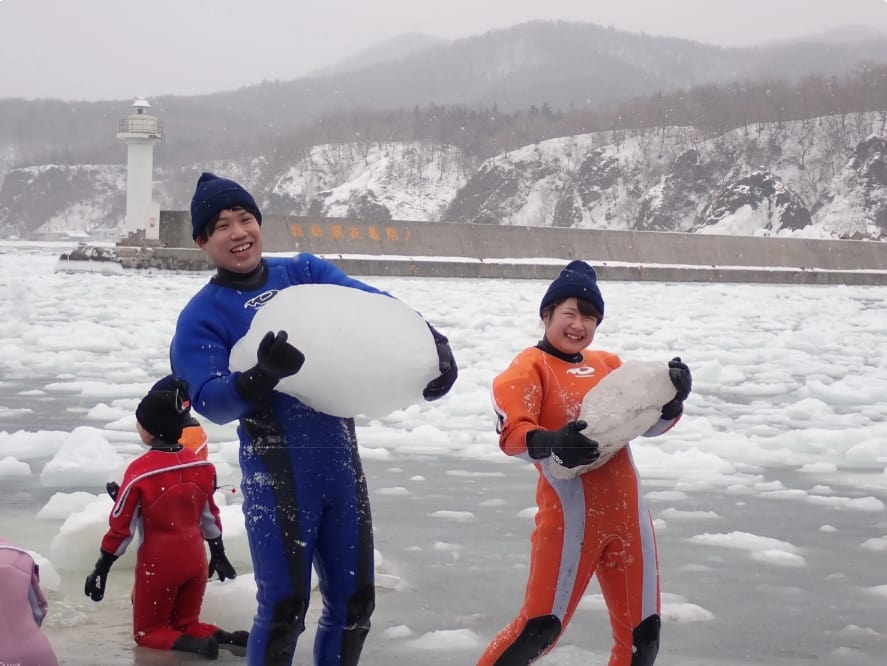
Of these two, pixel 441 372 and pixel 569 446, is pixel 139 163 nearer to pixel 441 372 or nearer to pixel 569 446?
pixel 441 372

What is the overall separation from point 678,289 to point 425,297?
7.97 m

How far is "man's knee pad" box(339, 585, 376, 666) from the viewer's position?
2.66 meters

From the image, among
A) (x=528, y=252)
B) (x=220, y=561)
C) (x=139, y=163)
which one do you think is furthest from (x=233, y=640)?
(x=139, y=163)

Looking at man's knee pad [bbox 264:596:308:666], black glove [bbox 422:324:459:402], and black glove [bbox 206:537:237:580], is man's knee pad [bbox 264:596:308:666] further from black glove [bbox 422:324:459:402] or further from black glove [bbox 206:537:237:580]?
black glove [bbox 206:537:237:580]

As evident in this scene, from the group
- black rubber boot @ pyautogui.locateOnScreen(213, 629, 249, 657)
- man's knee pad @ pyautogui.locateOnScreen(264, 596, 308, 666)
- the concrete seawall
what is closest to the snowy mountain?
the concrete seawall

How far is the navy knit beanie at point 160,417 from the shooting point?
338 centimetres

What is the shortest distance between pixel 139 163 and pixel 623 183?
64350mm

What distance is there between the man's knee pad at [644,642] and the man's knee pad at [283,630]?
0.86 meters

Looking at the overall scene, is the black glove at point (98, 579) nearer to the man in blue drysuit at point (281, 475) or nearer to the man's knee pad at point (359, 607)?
the man in blue drysuit at point (281, 475)

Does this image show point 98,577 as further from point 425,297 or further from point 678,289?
point 678,289

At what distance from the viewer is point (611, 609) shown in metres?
2.84

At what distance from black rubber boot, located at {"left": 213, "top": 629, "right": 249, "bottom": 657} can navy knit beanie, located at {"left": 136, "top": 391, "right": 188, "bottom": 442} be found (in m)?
0.62

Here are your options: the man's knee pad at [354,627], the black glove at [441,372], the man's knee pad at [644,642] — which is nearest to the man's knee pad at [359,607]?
the man's knee pad at [354,627]

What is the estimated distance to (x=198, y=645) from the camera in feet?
10.6
